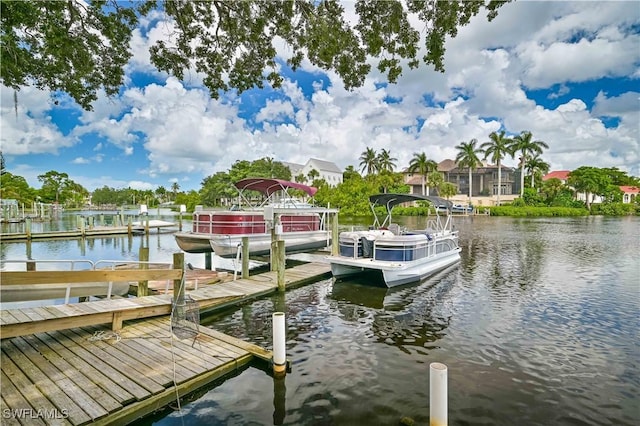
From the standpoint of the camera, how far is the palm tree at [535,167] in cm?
6606

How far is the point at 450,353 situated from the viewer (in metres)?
7.21

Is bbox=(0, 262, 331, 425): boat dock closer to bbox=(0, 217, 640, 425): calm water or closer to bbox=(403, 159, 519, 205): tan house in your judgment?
bbox=(0, 217, 640, 425): calm water

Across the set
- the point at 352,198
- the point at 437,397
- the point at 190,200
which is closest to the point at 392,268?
the point at 437,397

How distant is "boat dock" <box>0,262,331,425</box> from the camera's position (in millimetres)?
4281

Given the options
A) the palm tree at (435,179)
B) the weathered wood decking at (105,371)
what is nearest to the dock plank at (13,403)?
the weathered wood decking at (105,371)

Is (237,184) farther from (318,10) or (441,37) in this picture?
(441,37)

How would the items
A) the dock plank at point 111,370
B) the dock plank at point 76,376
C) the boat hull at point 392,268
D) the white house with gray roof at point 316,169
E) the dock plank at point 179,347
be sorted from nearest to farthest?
the dock plank at point 76,376
the dock plank at point 111,370
the dock plank at point 179,347
the boat hull at point 392,268
the white house with gray roof at point 316,169

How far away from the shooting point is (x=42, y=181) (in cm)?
8012

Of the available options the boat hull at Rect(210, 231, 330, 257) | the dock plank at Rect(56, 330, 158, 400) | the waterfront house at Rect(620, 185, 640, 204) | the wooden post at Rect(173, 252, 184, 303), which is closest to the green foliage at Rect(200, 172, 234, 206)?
the boat hull at Rect(210, 231, 330, 257)

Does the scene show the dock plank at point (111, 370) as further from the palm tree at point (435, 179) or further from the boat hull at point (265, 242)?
the palm tree at point (435, 179)

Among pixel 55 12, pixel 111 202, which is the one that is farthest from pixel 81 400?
pixel 111 202

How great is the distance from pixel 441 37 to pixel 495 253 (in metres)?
18.4

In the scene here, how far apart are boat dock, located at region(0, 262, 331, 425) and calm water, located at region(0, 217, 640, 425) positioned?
416mm

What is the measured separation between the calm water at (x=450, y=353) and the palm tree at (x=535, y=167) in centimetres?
6084
